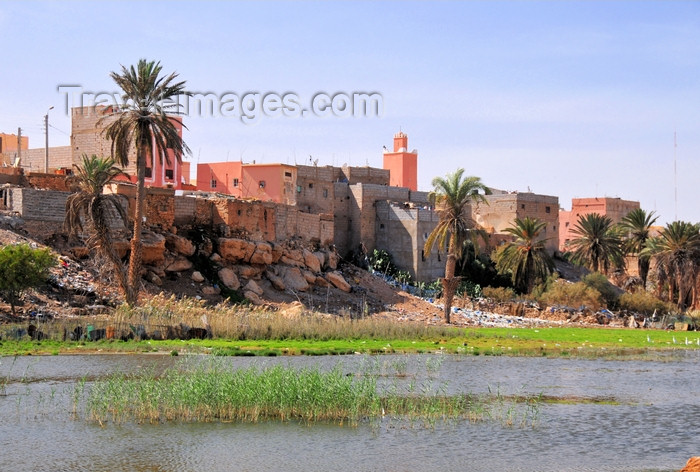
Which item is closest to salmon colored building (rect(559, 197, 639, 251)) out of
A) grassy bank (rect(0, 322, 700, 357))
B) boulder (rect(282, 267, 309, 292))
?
grassy bank (rect(0, 322, 700, 357))

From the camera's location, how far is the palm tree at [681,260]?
4756 centimetres

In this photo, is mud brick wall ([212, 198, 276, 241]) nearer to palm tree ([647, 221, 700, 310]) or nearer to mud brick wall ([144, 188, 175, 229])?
mud brick wall ([144, 188, 175, 229])

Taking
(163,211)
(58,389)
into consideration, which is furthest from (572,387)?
(163,211)

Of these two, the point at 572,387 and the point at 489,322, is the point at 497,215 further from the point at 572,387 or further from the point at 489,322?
the point at 572,387

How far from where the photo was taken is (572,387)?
21.8 meters

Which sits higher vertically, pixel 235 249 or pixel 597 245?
pixel 597 245

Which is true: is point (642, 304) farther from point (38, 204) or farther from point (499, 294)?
point (38, 204)

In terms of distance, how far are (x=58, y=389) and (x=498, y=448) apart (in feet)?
29.5

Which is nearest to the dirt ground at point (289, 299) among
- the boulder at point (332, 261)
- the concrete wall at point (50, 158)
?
the boulder at point (332, 261)

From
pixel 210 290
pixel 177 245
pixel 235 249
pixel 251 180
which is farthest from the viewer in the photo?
pixel 251 180

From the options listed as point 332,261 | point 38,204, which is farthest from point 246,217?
point 38,204

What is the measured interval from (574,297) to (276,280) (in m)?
15.5

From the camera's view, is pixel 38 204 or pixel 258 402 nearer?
pixel 258 402

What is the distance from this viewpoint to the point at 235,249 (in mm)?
39312
